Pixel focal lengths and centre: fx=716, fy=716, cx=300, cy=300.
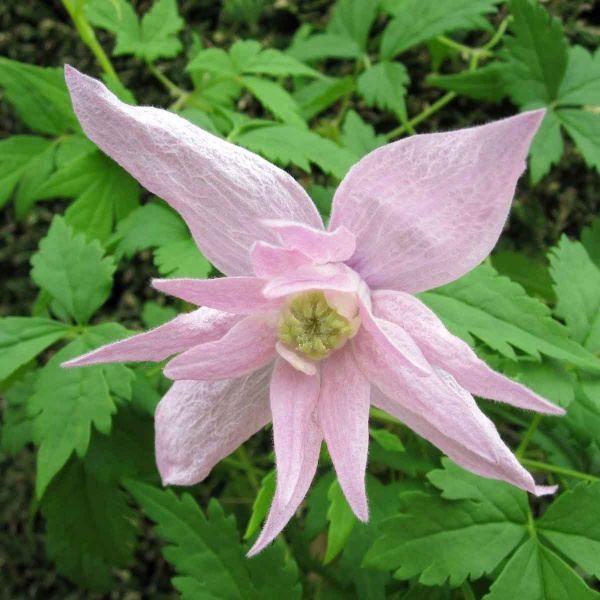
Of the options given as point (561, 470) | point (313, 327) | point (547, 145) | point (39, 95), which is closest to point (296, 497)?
point (313, 327)

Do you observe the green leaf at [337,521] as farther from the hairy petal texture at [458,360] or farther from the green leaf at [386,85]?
the green leaf at [386,85]

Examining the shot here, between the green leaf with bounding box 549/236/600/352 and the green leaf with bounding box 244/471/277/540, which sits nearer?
the green leaf with bounding box 244/471/277/540

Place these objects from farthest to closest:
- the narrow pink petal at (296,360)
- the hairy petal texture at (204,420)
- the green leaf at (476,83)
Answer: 1. the green leaf at (476,83)
2. the hairy petal texture at (204,420)
3. the narrow pink petal at (296,360)

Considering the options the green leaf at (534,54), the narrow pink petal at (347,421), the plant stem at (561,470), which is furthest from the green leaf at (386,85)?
the narrow pink petal at (347,421)

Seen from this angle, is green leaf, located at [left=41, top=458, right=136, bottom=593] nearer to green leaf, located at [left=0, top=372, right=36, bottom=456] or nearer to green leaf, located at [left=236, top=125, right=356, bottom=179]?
green leaf, located at [left=0, top=372, right=36, bottom=456]

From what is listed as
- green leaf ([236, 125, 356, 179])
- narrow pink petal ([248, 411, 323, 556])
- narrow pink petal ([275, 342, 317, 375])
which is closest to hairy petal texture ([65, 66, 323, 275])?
narrow pink petal ([275, 342, 317, 375])

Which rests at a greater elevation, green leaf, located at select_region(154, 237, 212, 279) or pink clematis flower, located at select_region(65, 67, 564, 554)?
pink clematis flower, located at select_region(65, 67, 564, 554)
